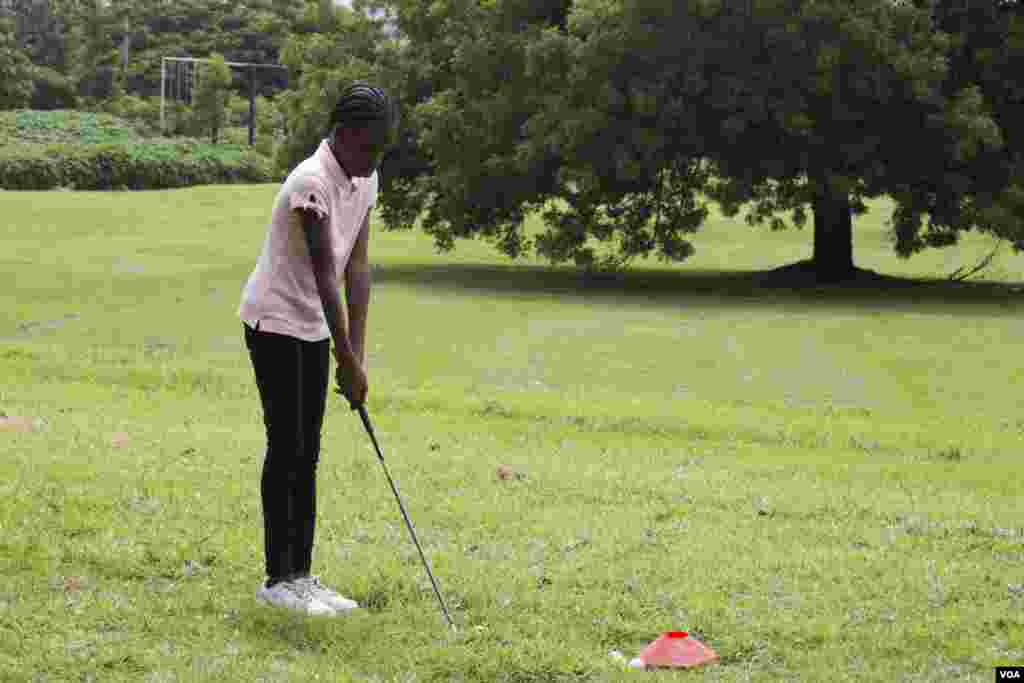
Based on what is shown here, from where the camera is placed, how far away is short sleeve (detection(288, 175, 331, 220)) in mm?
5652

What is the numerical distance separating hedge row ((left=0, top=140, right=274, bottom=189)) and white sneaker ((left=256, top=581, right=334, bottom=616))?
45496 mm

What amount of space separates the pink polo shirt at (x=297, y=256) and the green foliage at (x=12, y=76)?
7262 cm

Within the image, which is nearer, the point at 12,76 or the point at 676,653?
the point at 676,653

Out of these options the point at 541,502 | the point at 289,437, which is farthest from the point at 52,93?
the point at 289,437

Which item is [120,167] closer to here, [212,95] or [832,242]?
[212,95]

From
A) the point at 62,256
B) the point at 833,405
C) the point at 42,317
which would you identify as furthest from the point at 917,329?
the point at 62,256

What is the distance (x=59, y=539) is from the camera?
718 cm

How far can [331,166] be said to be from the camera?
578 centimetres

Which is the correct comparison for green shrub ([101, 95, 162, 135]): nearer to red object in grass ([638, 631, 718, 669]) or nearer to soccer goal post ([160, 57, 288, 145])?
soccer goal post ([160, 57, 288, 145])

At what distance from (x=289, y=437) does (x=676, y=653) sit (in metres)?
1.77

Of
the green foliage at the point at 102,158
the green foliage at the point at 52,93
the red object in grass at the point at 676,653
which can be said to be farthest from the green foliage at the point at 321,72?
the green foliage at the point at 52,93

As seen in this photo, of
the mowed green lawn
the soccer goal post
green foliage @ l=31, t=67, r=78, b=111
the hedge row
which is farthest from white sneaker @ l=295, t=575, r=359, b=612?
green foliage @ l=31, t=67, r=78, b=111

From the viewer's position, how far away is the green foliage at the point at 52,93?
84062mm

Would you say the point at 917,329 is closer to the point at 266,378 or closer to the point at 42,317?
the point at 42,317
